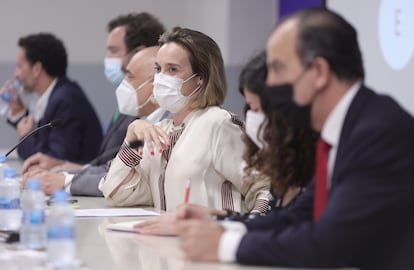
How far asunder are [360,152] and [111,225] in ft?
3.47

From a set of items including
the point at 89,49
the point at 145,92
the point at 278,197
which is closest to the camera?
the point at 278,197

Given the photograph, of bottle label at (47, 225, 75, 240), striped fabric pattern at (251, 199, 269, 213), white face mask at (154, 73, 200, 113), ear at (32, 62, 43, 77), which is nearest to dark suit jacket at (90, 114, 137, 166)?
white face mask at (154, 73, 200, 113)

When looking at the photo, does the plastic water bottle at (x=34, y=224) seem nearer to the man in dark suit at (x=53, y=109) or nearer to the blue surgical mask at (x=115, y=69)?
the blue surgical mask at (x=115, y=69)

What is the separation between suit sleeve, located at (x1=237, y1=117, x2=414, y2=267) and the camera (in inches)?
69.2

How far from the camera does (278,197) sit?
2518 mm

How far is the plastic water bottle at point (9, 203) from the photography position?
2523 mm

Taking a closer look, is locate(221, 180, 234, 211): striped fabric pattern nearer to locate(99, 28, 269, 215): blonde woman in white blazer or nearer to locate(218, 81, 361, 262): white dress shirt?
locate(99, 28, 269, 215): blonde woman in white blazer

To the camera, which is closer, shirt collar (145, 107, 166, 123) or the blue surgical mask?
shirt collar (145, 107, 166, 123)

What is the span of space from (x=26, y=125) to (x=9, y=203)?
278 centimetres

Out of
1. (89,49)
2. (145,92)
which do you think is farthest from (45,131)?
(89,49)

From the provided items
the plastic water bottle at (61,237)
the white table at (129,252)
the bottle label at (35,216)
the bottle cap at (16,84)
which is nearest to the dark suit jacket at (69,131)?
the bottle cap at (16,84)

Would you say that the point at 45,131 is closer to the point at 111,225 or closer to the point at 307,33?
the point at 111,225

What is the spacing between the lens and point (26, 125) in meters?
5.26

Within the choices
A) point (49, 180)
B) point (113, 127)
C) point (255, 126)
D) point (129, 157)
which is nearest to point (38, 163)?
point (113, 127)
